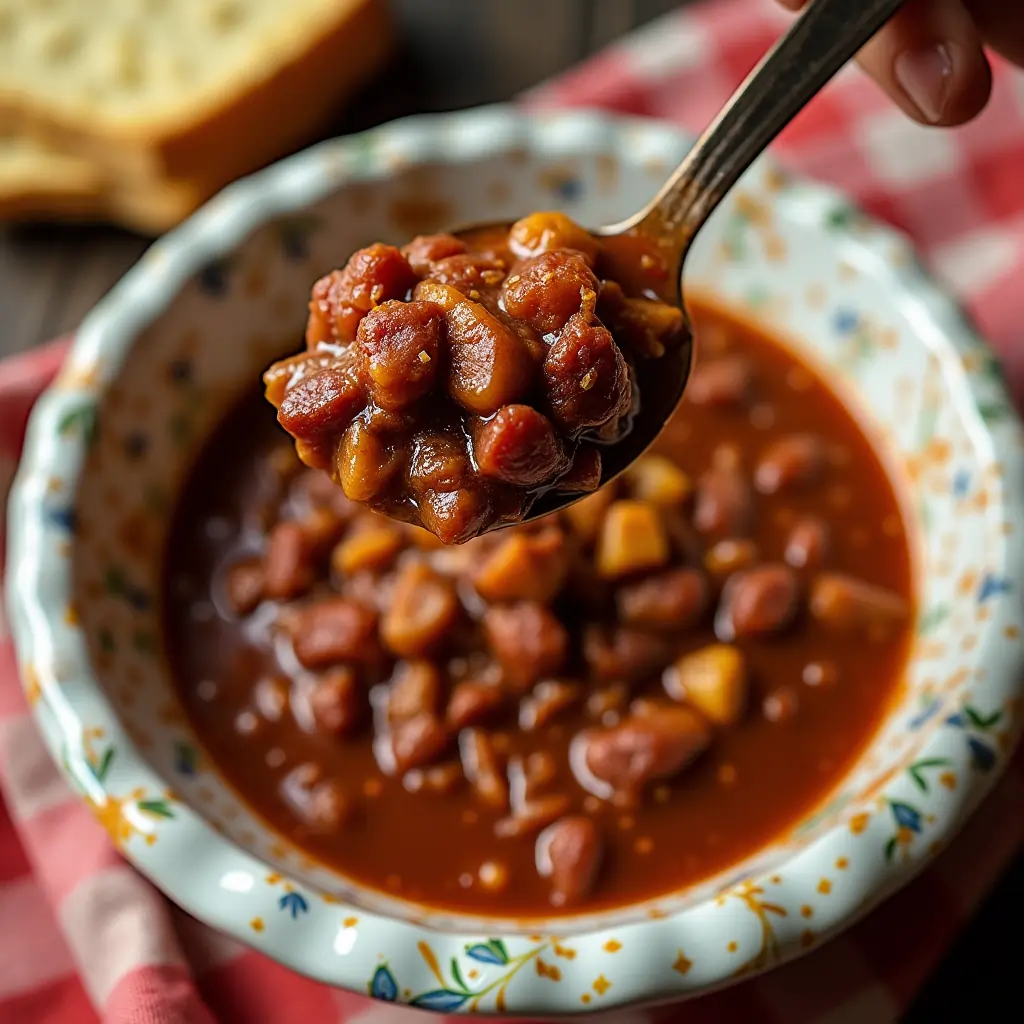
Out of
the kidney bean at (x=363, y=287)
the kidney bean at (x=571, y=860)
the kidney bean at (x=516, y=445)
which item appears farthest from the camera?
the kidney bean at (x=571, y=860)

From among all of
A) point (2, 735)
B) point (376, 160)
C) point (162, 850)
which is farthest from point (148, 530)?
point (376, 160)

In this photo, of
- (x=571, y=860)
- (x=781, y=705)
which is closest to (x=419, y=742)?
(x=571, y=860)

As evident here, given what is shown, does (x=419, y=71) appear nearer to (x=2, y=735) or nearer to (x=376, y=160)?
(x=376, y=160)

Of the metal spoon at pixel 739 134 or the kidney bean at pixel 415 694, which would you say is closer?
the metal spoon at pixel 739 134

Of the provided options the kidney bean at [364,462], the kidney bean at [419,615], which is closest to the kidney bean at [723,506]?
the kidney bean at [419,615]

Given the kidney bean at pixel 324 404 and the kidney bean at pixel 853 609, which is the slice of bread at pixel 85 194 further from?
the kidney bean at pixel 853 609

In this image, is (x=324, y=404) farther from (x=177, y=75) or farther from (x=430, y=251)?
(x=177, y=75)
